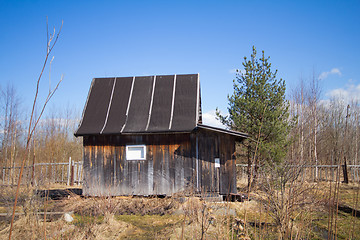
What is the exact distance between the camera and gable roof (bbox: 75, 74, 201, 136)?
1191cm

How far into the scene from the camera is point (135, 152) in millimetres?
11914

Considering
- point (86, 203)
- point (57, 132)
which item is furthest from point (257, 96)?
point (57, 132)

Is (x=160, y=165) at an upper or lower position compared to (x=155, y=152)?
lower

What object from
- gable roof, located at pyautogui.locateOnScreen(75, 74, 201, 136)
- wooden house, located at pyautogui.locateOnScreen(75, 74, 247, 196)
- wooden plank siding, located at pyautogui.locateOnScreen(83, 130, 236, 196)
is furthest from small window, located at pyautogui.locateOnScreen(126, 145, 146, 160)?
gable roof, located at pyautogui.locateOnScreen(75, 74, 201, 136)

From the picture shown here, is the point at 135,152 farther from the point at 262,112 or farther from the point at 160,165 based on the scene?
the point at 262,112

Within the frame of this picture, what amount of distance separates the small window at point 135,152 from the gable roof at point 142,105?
0.76 metres

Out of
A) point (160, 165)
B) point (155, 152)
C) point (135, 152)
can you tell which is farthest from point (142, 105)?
point (160, 165)

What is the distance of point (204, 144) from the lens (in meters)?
11.5

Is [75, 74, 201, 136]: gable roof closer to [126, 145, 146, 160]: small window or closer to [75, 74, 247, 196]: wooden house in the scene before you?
[75, 74, 247, 196]: wooden house

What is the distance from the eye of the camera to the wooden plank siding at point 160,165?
37.2 ft

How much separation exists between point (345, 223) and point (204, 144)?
5.58 m

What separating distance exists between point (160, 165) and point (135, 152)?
4.13 feet

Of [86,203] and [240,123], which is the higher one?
[240,123]

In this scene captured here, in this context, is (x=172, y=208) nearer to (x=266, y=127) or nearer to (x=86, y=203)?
(x=86, y=203)
